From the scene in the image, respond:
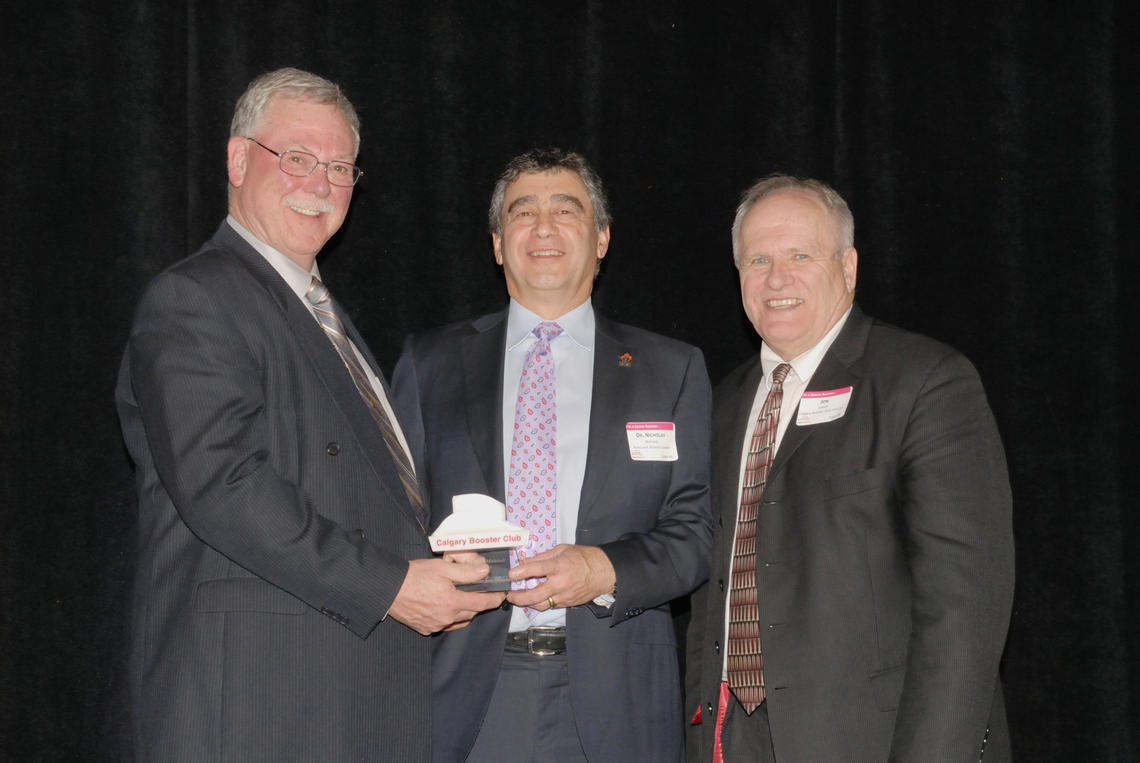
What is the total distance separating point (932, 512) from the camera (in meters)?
2.54

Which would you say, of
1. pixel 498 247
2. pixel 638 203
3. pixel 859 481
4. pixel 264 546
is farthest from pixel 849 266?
pixel 264 546

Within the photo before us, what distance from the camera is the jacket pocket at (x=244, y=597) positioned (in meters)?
2.32

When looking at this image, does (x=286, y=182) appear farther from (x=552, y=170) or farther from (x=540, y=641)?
(x=540, y=641)

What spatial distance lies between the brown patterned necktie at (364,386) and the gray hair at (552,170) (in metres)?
0.69

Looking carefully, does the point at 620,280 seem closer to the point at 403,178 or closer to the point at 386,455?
the point at 403,178

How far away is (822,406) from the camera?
2.80 meters

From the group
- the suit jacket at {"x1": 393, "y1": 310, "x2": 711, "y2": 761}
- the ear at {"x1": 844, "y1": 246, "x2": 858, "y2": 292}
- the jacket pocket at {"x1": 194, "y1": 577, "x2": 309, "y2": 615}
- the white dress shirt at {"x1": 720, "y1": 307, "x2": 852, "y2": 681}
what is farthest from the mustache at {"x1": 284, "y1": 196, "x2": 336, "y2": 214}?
the ear at {"x1": 844, "y1": 246, "x2": 858, "y2": 292}

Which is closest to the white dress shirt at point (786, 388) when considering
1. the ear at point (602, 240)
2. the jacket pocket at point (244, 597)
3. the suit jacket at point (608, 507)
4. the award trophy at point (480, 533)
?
the suit jacket at point (608, 507)

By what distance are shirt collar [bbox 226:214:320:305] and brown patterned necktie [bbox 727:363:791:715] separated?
4.21 ft

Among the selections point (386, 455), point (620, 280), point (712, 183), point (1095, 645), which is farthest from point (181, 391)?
point (1095, 645)

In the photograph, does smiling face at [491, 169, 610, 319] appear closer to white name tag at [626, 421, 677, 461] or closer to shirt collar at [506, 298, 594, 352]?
shirt collar at [506, 298, 594, 352]

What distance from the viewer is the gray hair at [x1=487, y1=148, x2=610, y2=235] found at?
3.24m

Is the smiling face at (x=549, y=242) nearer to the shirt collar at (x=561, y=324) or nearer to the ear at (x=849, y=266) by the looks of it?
the shirt collar at (x=561, y=324)

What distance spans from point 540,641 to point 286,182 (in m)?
1.38
